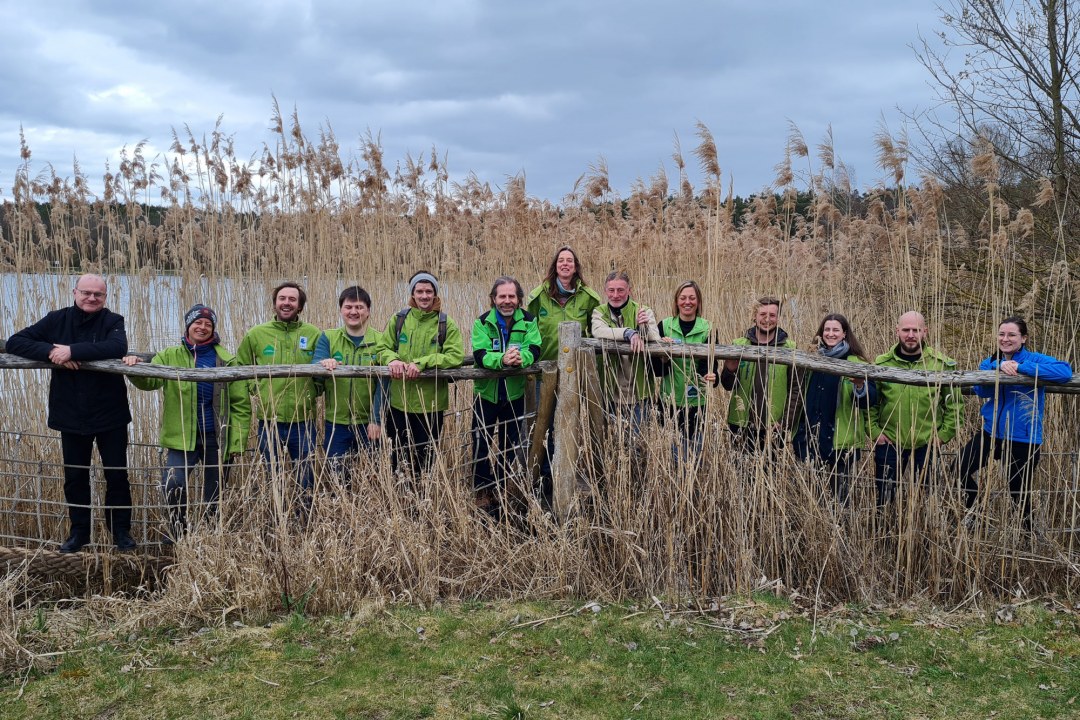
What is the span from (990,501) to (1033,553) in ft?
1.31

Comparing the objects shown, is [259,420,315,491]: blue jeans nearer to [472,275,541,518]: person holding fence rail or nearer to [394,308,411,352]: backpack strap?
[394,308,411,352]: backpack strap

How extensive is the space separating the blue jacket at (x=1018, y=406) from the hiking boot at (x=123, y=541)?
17.0 feet

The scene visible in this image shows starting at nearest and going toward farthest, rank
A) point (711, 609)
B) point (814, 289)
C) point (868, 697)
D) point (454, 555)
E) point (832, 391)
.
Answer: point (868, 697), point (711, 609), point (454, 555), point (832, 391), point (814, 289)

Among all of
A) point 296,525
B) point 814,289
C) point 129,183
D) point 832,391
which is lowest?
point 296,525

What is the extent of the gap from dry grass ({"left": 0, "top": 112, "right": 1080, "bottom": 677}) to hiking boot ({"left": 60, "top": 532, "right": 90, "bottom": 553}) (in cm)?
31

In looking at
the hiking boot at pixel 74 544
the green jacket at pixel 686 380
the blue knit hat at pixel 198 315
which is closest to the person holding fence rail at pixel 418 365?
the blue knit hat at pixel 198 315

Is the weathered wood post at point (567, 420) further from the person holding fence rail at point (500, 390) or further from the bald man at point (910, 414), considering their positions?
the bald man at point (910, 414)

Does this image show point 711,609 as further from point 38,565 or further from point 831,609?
point 38,565

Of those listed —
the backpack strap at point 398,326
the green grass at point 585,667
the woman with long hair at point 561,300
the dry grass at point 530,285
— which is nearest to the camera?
the green grass at point 585,667

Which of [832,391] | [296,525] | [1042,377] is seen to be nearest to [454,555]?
[296,525]

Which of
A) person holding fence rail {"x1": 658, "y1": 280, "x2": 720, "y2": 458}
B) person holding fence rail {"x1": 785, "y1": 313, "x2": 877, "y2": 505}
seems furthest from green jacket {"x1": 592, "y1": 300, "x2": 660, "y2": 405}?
person holding fence rail {"x1": 785, "y1": 313, "x2": 877, "y2": 505}

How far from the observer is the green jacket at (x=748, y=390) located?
15.4 feet

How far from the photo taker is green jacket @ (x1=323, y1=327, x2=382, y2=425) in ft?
16.2

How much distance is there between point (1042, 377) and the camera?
4.31 metres
